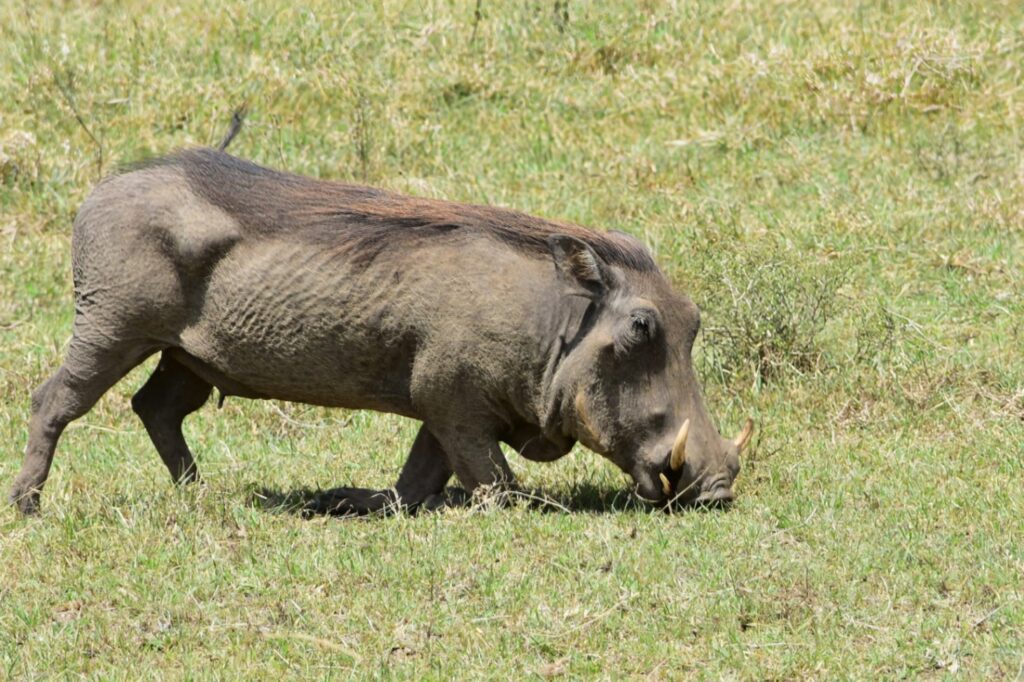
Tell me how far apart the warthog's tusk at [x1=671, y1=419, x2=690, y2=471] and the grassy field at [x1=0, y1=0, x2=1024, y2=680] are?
0.22 meters

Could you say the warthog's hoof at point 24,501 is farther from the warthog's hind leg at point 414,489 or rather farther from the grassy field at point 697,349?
the warthog's hind leg at point 414,489

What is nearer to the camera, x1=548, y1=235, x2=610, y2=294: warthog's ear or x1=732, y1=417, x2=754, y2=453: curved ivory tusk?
x1=548, y1=235, x2=610, y2=294: warthog's ear

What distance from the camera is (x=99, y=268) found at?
20.5 feet

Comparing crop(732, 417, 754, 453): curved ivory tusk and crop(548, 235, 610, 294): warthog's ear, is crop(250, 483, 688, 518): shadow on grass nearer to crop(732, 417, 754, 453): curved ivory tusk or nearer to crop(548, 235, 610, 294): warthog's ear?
crop(732, 417, 754, 453): curved ivory tusk

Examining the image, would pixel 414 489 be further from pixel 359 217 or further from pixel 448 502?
pixel 359 217

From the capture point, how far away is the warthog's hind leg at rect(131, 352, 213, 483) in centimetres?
674

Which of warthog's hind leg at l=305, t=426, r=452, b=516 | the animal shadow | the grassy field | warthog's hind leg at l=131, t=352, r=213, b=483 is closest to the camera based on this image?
the grassy field

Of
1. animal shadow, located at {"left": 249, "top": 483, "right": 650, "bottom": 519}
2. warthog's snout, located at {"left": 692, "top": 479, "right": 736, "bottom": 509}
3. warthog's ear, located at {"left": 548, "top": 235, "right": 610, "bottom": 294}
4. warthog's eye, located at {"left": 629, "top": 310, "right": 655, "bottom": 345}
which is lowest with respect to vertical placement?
animal shadow, located at {"left": 249, "top": 483, "right": 650, "bottom": 519}

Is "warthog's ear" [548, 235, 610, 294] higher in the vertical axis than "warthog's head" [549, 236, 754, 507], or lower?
higher

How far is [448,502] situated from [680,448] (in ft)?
3.15

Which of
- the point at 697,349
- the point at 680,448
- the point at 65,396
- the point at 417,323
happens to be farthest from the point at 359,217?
the point at 697,349

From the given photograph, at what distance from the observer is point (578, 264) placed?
620 centimetres

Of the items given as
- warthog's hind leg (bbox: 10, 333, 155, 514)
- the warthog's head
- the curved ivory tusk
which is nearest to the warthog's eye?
the warthog's head


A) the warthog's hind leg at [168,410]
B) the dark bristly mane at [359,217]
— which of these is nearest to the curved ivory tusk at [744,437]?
the dark bristly mane at [359,217]
